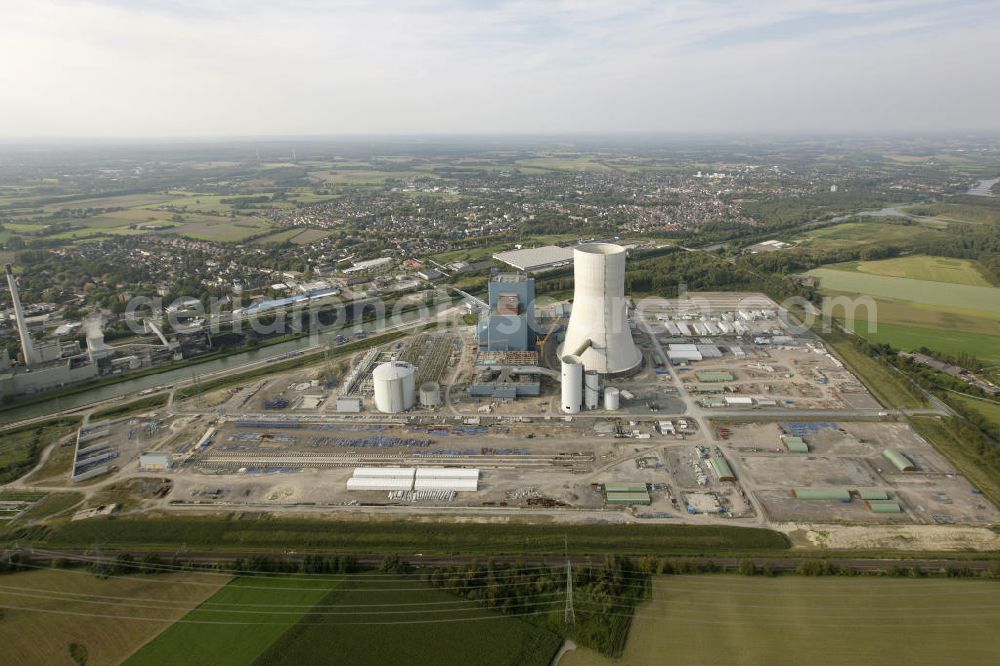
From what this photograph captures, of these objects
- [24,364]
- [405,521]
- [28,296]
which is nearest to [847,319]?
[405,521]

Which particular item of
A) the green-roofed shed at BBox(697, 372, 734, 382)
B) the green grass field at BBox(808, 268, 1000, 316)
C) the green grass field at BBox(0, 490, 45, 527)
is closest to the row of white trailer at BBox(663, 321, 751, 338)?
the green-roofed shed at BBox(697, 372, 734, 382)

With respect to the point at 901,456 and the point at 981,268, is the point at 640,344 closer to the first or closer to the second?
the point at 901,456

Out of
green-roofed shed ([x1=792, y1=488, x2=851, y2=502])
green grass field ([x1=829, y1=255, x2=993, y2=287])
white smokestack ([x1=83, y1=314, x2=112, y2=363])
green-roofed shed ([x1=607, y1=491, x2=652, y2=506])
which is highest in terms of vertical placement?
white smokestack ([x1=83, y1=314, x2=112, y2=363])

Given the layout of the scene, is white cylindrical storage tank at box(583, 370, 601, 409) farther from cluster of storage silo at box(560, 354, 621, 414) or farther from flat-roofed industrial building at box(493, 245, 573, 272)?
flat-roofed industrial building at box(493, 245, 573, 272)

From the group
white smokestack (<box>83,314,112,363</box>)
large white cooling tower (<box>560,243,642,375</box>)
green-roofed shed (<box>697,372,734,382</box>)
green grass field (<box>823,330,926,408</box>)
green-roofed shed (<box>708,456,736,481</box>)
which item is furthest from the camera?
white smokestack (<box>83,314,112,363</box>)

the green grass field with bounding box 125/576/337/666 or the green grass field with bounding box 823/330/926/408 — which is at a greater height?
the green grass field with bounding box 823/330/926/408

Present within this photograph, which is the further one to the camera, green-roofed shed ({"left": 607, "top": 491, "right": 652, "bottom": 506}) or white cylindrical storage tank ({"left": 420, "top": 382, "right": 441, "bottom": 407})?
white cylindrical storage tank ({"left": 420, "top": 382, "right": 441, "bottom": 407})

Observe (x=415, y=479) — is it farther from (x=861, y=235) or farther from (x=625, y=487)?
(x=861, y=235)

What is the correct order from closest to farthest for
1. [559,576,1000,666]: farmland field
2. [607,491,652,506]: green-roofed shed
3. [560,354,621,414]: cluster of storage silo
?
[559,576,1000,666]: farmland field
[607,491,652,506]: green-roofed shed
[560,354,621,414]: cluster of storage silo
